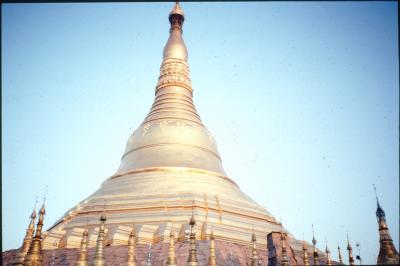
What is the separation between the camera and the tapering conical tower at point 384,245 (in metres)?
10.4

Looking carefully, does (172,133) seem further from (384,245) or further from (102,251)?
(384,245)

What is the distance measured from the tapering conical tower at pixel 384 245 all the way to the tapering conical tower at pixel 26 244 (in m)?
13.5

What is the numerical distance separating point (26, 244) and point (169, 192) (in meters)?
7.62

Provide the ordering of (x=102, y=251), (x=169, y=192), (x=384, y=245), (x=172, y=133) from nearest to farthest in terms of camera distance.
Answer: (x=384, y=245) < (x=102, y=251) < (x=169, y=192) < (x=172, y=133)

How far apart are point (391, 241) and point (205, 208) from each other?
10.9 m

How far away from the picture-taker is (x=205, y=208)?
67.6ft

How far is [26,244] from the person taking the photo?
17578 millimetres

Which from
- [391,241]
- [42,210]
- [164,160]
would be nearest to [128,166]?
[164,160]

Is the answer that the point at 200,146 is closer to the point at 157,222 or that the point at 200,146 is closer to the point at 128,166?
the point at 128,166

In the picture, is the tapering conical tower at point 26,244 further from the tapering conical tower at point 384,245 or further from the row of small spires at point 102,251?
the tapering conical tower at point 384,245

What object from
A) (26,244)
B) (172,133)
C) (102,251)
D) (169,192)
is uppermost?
(172,133)

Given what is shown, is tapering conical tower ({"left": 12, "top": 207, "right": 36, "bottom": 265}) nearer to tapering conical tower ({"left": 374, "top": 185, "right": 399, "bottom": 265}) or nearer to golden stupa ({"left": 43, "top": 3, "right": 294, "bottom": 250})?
golden stupa ({"left": 43, "top": 3, "right": 294, "bottom": 250})

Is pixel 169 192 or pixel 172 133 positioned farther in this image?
pixel 172 133

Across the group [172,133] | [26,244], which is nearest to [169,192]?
[172,133]
